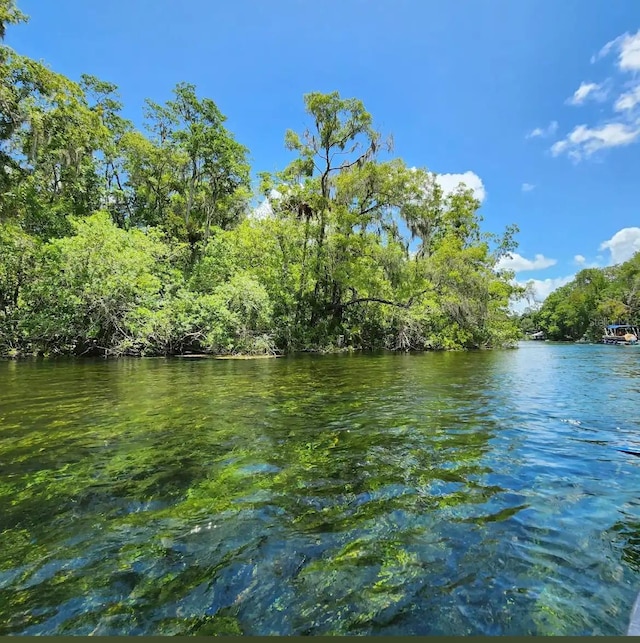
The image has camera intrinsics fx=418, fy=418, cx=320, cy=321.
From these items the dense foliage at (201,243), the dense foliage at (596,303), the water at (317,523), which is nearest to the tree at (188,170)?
the dense foliage at (201,243)

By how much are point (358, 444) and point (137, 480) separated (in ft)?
8.95

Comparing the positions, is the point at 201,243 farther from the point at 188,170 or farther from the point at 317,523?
the point at 317,523

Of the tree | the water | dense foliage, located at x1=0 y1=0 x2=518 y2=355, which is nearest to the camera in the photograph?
the water

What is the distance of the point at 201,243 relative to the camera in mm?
33219

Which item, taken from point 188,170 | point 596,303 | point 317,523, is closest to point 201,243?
point 188,170

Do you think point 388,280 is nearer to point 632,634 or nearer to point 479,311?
point 479,311

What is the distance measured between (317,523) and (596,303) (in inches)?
3508

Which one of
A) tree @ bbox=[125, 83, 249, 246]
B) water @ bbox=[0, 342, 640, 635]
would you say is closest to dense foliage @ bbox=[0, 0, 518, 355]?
tree @ bbox=[125, 83, 249, 246]

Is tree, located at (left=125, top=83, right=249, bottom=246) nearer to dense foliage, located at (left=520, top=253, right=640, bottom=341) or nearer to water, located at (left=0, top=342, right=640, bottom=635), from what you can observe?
water, located at (left=0, top=342, right=640, bottom=635)

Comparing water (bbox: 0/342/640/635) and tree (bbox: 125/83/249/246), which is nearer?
water (bbox: 0/342/640/635)

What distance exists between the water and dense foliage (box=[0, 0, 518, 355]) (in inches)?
613

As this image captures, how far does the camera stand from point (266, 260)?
2836 cm

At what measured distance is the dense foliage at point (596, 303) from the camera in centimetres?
7069

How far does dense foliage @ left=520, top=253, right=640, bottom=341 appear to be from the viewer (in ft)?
232
